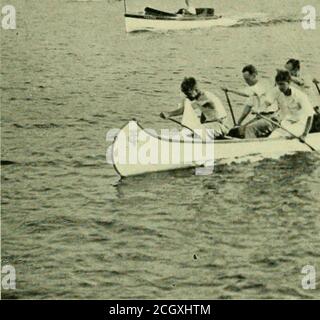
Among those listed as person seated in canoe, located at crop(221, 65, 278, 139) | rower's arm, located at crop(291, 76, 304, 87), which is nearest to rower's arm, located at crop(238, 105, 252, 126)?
person seated in canoe, located at crop(221, 65, 278, 139)

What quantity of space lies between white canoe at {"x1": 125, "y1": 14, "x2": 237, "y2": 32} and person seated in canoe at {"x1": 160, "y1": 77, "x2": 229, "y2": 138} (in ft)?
2.24

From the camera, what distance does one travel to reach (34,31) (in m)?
5.95

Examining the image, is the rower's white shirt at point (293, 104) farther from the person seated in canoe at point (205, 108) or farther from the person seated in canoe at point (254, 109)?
the person seated in canoe at point (205, 108)

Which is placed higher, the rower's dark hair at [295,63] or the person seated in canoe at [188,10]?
the person seated in canoe at [188,10]

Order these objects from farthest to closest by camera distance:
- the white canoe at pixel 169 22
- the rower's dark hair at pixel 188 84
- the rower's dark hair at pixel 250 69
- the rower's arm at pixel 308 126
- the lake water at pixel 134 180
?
the white canoe at pixel 169 22 → the rower's arm at pixel 308 126 → the rower's dark hair at pixel 250 69 → the rower's dark hair at pixel 188 84 → the lake water at pixel 134 180

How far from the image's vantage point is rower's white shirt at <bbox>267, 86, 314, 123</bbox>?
6340 millimetres

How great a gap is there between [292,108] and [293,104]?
4 centimetres

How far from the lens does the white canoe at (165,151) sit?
5727mm

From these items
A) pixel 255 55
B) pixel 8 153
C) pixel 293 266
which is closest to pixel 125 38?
pixel 255 55

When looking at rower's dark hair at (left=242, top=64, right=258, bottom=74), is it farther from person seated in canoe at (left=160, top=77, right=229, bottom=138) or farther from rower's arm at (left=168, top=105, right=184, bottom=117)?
rower's arm at (left=168, top=105, right=184, bottom=117)

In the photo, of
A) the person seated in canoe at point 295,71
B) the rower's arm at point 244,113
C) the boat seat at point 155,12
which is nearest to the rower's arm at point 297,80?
the person seated in canoe at point 295,71

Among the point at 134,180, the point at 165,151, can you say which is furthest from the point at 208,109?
the point at 134,180

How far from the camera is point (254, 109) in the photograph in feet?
21.1

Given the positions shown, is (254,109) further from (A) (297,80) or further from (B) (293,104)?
(A) (297,80)
